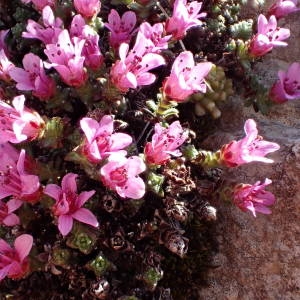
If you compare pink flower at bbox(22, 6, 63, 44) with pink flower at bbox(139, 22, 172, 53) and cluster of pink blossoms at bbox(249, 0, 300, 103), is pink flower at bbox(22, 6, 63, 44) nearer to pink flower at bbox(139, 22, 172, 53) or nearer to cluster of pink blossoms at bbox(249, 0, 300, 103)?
pink flower at bbox(139, 22, 172, 53)

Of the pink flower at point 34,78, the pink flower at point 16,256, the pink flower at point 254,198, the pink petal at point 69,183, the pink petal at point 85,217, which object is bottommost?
the pink flower at point 254,198

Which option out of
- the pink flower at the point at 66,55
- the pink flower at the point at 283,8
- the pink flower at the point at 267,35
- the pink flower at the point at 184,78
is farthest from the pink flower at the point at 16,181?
the pink flower at the point at 283,8

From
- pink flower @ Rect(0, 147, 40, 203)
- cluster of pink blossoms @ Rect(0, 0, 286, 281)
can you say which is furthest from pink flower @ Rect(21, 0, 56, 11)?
pink flower @ Rect(0, 147, 40, 203)

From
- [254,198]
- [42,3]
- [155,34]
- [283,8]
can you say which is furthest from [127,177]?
[283,8]

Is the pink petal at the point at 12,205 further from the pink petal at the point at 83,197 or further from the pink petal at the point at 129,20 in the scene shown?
the pink petal at the point at 129,20

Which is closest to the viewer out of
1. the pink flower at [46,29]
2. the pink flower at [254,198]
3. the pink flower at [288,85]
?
the pink flower at [254,198]
